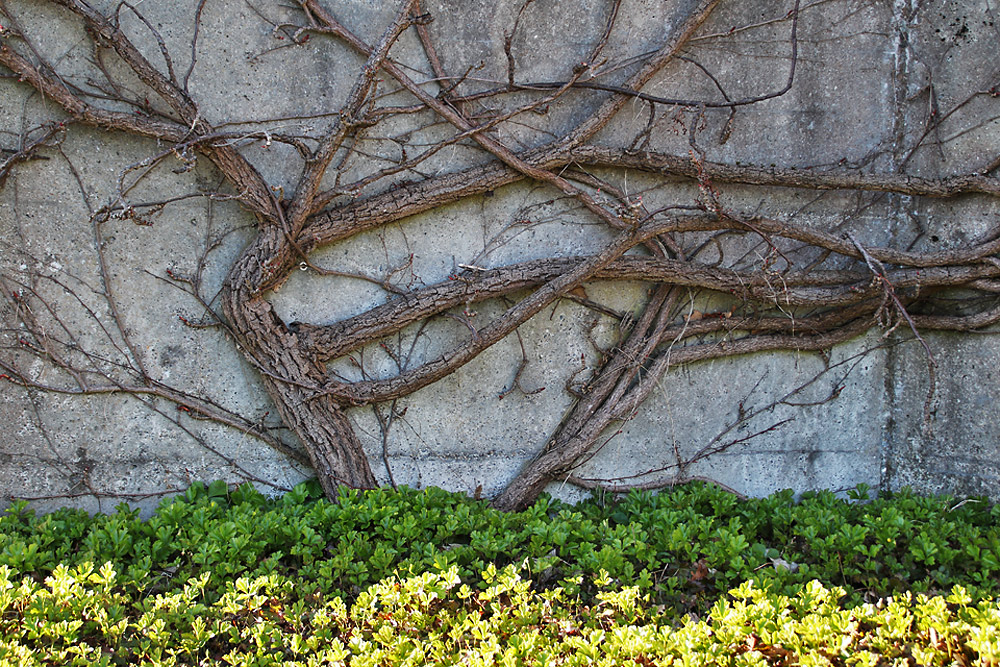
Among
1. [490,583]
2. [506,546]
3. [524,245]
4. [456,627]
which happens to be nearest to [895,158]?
[524,245]

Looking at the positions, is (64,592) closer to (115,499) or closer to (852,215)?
(115,499)

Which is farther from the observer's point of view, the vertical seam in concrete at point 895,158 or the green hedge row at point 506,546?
the vertical seam in concrete at point 895,158

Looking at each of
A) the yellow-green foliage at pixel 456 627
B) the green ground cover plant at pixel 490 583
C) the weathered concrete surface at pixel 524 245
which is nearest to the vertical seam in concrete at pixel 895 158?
the weathered concrete surface at pixel 524 245

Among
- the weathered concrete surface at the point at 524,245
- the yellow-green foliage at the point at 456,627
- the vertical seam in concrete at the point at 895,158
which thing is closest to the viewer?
the yellow-green foliage at the point at 456,627

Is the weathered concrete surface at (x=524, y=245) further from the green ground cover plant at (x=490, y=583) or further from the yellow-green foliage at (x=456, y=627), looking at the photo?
the yellow-green foliage at (x=456, y=627)

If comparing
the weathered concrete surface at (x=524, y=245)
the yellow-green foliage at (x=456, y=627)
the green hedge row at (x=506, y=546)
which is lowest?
the yellow-green foliage at (x=456, y=627)

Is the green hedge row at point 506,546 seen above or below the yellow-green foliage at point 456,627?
above

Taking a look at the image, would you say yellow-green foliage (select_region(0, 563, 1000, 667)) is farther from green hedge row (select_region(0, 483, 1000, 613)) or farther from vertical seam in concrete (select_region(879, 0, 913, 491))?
vertical seam in concrete (select_region(879, 0, 913, 491))

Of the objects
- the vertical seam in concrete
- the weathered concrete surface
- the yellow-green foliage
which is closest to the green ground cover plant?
the yellow-green foliage

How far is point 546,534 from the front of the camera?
2.24 metres

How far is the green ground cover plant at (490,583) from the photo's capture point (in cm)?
168

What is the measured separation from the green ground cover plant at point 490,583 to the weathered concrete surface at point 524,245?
28cm

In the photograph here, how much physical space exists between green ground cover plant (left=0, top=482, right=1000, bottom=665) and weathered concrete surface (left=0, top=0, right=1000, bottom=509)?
28 centimetres

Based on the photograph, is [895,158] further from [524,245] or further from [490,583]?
[490,583]
